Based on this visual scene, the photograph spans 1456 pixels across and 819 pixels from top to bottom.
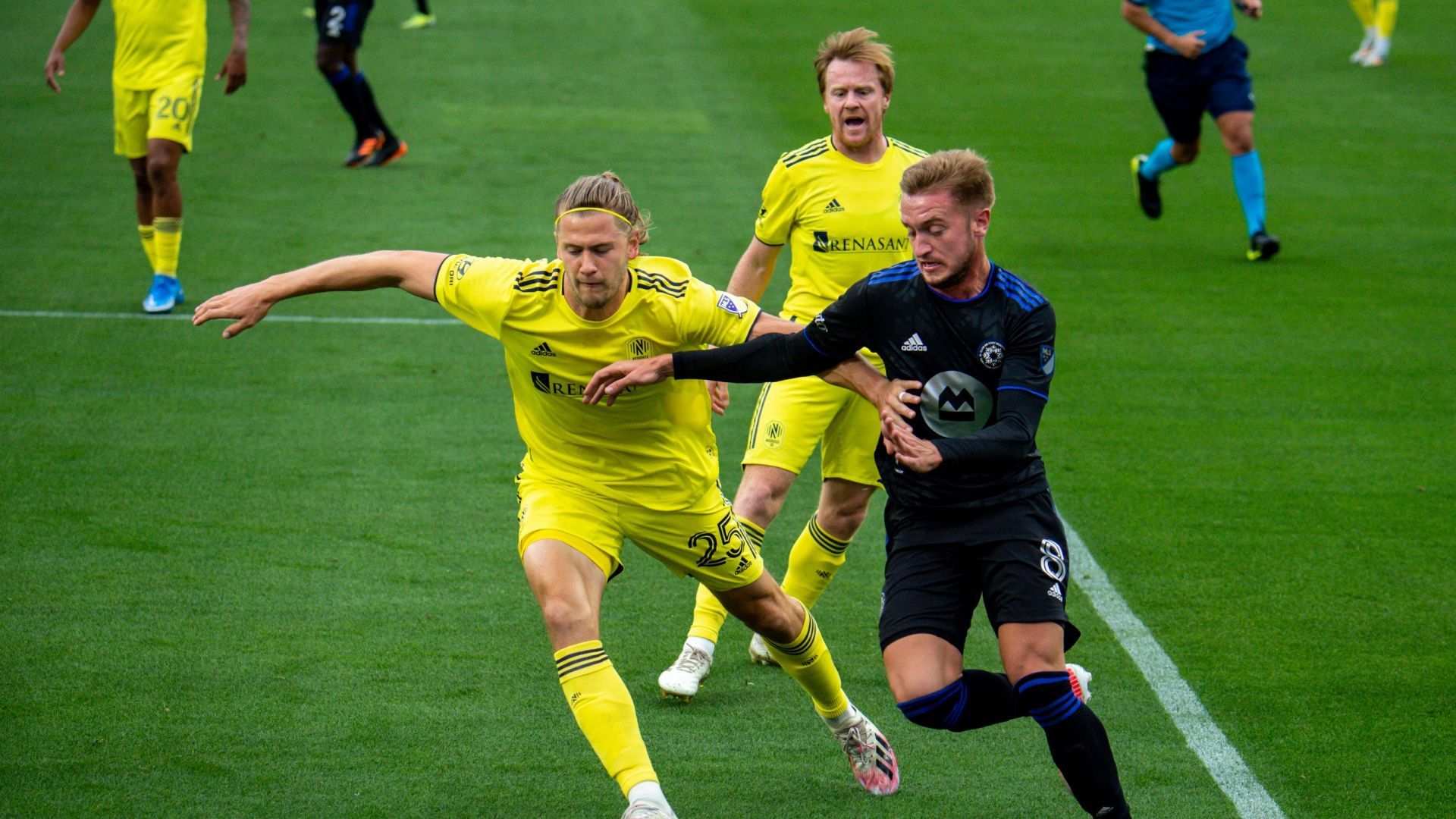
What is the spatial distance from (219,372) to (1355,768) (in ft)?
21.8

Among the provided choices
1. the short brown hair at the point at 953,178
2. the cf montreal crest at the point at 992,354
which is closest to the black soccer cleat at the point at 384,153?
the short brown hair at the point at 953,178

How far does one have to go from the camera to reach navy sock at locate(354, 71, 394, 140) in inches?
539

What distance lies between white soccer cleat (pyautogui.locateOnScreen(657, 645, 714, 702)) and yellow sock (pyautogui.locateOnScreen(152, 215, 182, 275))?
5.74m

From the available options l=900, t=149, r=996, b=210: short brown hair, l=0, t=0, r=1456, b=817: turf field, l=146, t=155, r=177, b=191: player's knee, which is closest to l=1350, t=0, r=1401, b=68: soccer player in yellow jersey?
l=0, t=0, r=1456, b=817: turf field

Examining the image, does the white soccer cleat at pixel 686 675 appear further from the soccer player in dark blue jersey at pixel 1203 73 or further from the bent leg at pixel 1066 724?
the soccer player in dark blue jersey at pixel 1203 73

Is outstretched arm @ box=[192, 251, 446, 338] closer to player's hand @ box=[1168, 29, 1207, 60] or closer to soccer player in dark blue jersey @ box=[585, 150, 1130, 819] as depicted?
soccer player in dark blue jersey @ box=[585, 150, 1130, 819]

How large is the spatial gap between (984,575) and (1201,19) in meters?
8.00

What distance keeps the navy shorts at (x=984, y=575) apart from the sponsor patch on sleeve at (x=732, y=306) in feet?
2.79

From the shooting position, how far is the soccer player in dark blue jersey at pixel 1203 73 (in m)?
11.0

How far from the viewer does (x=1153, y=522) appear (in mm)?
7043

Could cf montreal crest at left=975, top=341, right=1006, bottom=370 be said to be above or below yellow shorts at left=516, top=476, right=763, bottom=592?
above

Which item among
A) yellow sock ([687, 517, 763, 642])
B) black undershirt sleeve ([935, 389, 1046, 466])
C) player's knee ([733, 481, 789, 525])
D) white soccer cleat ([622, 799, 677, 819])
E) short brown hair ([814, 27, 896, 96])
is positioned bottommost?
yellow sock ([687, 517, 763, 642])

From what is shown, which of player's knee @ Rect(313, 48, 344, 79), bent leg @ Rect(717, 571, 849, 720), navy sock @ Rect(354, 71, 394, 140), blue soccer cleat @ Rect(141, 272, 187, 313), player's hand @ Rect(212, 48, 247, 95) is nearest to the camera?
bent leg @ Rect(717, 571, 849, 720)

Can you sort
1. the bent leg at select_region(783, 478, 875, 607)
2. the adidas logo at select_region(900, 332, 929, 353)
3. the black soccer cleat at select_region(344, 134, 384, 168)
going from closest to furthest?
the adidas logo at select_region(900, 332, 929, 353) < the bent leg at select_region(783, 478, 875, 607) < the black soccer cleat at select_region(344, 134, 384, 168)
